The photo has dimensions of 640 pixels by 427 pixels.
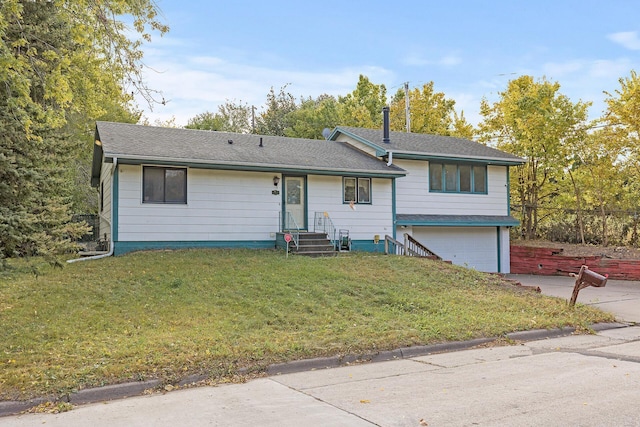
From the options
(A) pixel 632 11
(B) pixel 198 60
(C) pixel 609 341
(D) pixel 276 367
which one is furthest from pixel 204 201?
(A) pixel 632 11

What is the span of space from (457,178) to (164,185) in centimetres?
1123

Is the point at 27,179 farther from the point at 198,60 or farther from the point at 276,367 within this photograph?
the point at 198,60

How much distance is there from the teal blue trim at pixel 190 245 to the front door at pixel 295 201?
110cm

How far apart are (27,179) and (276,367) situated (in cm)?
448

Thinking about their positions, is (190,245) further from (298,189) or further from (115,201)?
(298,189)

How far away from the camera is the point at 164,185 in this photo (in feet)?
50.8

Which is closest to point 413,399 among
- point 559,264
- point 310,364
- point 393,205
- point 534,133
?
point 310,364

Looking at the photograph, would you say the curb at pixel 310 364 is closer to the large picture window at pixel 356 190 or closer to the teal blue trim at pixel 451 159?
the large picture window at pixel 356 190

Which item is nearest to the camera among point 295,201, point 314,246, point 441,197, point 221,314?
point 221,314

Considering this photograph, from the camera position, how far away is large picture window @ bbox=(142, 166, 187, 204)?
15255 mm

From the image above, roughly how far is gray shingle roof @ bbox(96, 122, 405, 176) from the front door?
0.67 m

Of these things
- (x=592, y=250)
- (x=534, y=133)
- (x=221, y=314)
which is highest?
(x=534, y=133)

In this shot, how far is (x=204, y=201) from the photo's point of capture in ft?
52.3

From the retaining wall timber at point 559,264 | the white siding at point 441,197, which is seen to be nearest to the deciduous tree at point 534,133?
the white siding at point 441,197
